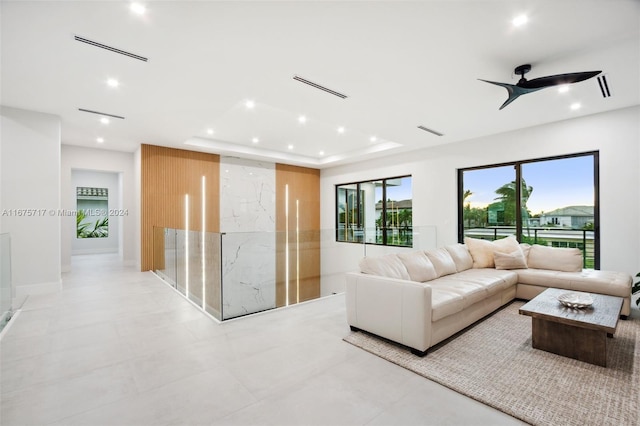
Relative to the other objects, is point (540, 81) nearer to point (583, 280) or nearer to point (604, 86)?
point (604, 86)

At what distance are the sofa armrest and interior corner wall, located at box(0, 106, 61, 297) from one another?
484cm

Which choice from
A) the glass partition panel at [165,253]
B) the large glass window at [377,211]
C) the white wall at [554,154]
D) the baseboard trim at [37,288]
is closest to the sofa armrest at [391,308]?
the white wall at [554,154]

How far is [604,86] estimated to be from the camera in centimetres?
368

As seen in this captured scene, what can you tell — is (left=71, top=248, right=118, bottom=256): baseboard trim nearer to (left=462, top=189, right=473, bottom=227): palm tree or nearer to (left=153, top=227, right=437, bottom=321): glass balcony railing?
(left=153, top=227, right=437, bottom=321): glass balcony railing

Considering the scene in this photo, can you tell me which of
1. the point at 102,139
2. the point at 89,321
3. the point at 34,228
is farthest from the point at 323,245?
the point at 102,139

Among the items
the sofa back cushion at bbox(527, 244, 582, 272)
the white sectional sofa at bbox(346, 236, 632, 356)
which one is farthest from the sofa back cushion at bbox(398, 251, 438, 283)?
the sofa back cushion at bbox(527, 244, 582, 272)

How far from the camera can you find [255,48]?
9.36 feet

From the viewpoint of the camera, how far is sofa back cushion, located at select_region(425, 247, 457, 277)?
13.6 ft

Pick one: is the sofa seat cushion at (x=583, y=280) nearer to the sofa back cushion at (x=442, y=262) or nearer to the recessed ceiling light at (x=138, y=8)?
the sofa back cushion at (x=442, y=262)

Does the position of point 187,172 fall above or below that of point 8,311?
above

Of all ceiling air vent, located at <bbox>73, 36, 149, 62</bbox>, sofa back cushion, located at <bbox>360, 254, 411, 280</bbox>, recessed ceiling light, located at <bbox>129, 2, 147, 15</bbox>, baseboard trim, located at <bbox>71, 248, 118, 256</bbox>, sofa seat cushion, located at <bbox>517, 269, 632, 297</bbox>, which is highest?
recessed ceiling light, located at <bbox>129, 2, 147, 15</bbox>

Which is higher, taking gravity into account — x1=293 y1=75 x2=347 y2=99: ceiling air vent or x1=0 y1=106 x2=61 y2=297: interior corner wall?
x1=293 y1=75 x2=347 y2=99: ceiling air vent

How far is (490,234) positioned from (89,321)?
22.0 feet

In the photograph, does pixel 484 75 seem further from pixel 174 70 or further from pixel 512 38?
pixel 174 70
